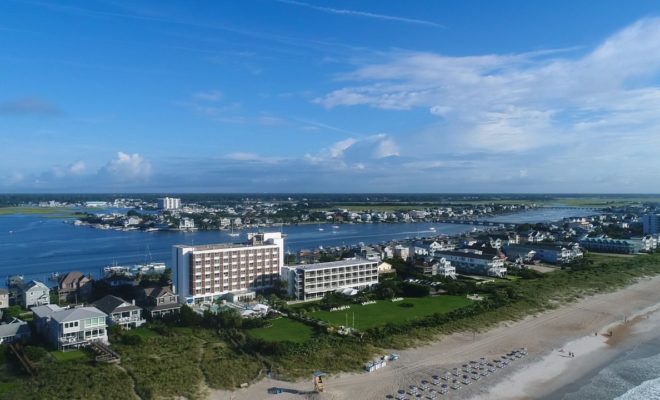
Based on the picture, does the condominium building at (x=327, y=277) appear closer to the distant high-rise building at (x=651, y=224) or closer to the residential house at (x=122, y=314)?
the residential house at (x=122, y=314)

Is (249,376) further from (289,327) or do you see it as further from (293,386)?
(289,327)

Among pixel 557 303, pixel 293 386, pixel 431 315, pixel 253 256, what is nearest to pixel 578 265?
pixel 557 303

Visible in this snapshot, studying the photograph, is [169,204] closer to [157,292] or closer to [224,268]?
[224,268]

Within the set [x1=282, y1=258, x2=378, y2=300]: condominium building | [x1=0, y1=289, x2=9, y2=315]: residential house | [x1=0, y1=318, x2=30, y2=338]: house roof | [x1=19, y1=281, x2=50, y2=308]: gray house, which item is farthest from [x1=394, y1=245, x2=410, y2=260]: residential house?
[x1=0, y1=318, x2=30, y2=338]: house roof

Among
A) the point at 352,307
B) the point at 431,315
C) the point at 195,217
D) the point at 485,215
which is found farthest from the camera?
the point at 485,215

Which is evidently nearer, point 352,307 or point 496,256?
point 352,307

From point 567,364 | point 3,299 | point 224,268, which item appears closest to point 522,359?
point 567,364

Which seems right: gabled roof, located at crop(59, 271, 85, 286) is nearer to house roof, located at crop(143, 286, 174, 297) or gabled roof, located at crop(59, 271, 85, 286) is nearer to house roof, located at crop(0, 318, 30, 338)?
house roof, located at crop(143, 286, 174, 297)

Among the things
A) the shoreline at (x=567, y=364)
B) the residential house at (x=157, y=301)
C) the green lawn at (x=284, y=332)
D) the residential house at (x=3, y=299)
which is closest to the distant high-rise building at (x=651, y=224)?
the shoreline at (x=567, y=364)
